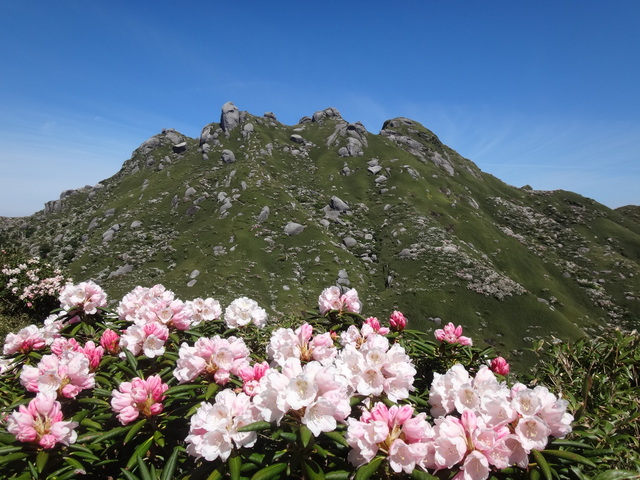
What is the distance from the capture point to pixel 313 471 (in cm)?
290

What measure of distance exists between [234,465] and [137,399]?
1.46m

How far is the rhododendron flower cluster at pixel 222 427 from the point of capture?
9.79ft

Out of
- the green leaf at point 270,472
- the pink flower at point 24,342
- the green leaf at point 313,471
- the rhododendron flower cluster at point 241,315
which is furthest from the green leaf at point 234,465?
the pink flower at point 24,342

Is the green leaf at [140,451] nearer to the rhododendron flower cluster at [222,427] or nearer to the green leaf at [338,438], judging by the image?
the rhododendron flower cluster at [222,427]

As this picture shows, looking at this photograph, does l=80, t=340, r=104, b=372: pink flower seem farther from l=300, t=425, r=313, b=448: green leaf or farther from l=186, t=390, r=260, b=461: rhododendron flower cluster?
l=300, t=425, r=313, b=448: green leaf

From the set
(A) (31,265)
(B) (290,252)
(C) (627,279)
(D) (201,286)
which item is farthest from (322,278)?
(C) (627,279)

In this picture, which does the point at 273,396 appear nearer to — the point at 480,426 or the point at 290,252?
the point at 480,426

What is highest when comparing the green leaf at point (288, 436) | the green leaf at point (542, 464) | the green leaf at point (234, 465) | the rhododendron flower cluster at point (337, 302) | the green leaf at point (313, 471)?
the rhododendron flower cluster at point (337, 302)

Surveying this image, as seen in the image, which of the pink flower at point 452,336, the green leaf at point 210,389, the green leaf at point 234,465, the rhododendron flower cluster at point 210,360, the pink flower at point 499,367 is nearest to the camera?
the green leaf at point 234,465

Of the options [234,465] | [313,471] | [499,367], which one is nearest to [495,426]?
[313,471]

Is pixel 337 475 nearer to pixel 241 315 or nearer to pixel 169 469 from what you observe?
pixel 169 469

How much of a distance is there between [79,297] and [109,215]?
385ft

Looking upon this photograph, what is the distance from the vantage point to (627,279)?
333 feet

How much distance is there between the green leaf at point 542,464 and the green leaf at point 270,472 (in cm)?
231
